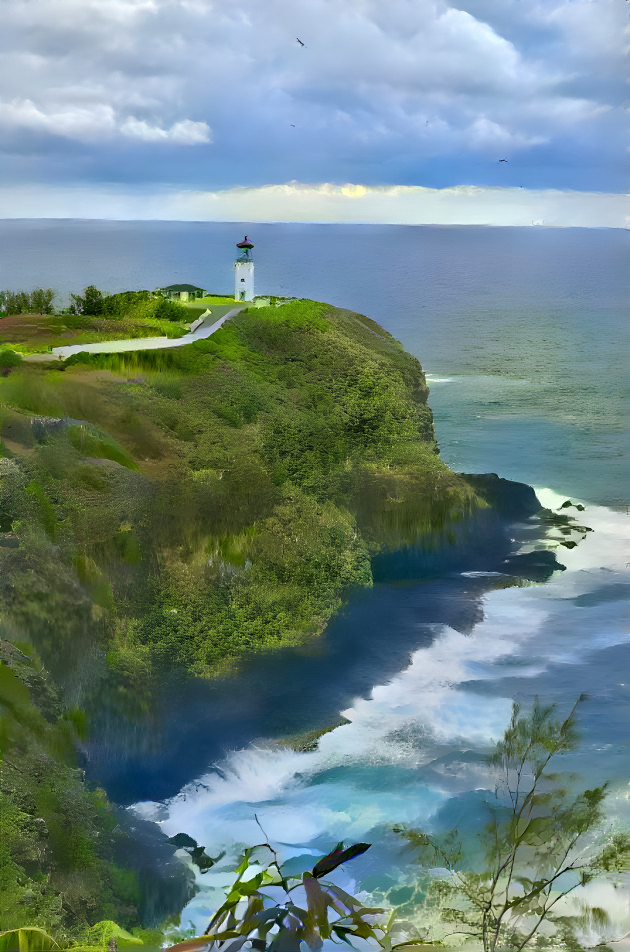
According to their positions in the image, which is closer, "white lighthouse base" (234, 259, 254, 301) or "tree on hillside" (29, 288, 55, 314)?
"tree on hillside" (29, 288, 55, 314)

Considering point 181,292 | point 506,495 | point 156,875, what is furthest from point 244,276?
point 156,875

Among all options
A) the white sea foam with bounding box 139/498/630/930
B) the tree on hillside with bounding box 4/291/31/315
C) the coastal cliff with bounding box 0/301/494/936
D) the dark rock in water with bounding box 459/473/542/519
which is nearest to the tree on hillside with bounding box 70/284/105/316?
the tree on hillside with bounding box 4/291/31/315

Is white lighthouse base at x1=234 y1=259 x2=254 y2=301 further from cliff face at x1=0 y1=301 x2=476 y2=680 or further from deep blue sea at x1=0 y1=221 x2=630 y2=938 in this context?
cliff face at x1=0 y1=301 x2=476 y2=680

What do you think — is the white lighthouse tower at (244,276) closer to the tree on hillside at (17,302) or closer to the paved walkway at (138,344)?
the paved walkway at (138,344)

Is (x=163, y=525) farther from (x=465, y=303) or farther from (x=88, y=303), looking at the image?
(x=465, y=303)

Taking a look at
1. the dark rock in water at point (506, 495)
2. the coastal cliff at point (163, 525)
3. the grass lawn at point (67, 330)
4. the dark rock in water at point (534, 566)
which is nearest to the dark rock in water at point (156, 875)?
the coastal cliff at point (163, 525)

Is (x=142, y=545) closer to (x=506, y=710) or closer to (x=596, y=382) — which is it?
(x=506, y=710)

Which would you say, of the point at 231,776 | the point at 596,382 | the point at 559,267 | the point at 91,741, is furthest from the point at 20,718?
the point at 559,267
